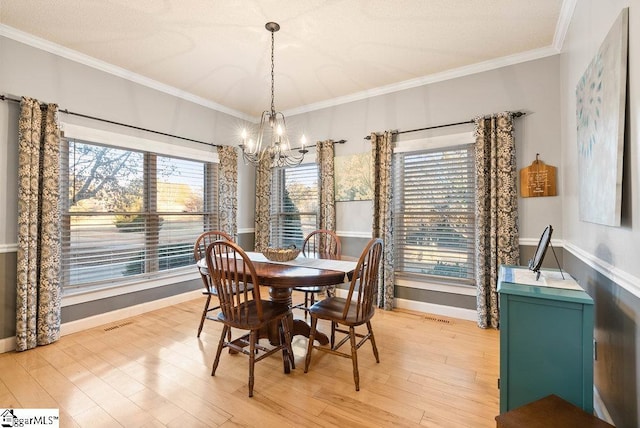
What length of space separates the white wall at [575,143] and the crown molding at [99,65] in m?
4.01

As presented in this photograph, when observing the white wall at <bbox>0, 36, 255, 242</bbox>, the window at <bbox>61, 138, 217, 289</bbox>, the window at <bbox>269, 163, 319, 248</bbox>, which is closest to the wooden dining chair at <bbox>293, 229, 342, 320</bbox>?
the window at <bbox>269, 163, 319, 248</bbox>

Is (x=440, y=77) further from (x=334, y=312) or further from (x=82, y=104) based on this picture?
(x=82, y=104)

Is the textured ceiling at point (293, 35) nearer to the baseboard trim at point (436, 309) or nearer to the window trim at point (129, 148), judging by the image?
the window trim at point (129, 148)

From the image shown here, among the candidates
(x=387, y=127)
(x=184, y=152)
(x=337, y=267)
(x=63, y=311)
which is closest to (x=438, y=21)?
(x=387, y=127)

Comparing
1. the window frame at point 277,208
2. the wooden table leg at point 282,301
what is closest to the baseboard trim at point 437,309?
the wooden table leg at point 282,301

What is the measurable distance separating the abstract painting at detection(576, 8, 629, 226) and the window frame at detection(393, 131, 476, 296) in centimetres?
137

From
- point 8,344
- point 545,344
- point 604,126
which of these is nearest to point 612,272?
point 545,344

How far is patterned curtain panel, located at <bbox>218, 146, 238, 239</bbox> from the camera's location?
4.42 metres

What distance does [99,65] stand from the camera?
326 centimetres

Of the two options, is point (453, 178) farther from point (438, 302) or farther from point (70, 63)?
point (70, 63)

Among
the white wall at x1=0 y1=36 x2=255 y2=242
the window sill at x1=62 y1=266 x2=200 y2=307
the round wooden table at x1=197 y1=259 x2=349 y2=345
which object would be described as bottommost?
the window sill at x1=62 y1=266 x2=200 y2=307

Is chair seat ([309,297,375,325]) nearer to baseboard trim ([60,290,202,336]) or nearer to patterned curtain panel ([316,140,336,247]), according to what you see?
patterned curtain panel ([316,140,336,247])

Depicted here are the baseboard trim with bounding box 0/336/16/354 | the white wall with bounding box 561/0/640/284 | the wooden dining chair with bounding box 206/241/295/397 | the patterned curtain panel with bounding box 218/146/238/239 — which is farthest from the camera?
the patterned curtain panel with bounding box 218/146/238/239

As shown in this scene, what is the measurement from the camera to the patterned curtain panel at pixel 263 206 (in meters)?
4.87
